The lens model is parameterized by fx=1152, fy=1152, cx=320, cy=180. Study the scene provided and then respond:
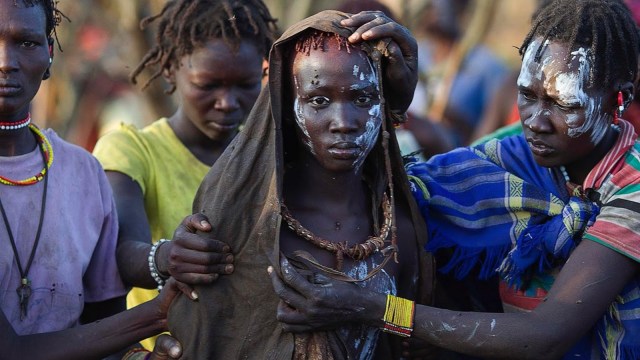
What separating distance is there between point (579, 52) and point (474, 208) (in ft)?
2.41

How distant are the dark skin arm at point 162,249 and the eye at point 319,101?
22.1 inches

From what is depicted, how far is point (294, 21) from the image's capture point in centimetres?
889

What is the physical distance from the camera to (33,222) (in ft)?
13.9

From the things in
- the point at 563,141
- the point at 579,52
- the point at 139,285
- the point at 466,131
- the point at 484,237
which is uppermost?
the point at 579,52

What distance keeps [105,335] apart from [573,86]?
6.43 feet

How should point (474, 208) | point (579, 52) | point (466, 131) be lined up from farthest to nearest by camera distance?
point (466, 131) < point (474, 208) < point (579, 52)

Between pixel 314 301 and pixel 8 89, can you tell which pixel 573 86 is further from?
pixel 8 89

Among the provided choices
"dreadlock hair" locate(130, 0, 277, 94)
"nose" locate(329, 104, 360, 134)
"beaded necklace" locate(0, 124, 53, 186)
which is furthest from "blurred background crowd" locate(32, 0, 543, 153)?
"beaded necklace" locate(0, 124, 53, 186)

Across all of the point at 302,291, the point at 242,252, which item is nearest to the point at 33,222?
the point at 242,252

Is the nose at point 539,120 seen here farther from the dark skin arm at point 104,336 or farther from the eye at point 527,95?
the dark skin arm at point 104,336

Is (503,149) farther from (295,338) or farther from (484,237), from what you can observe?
(295,338)

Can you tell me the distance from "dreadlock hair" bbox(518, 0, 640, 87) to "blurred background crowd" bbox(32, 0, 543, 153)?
8.00 ft

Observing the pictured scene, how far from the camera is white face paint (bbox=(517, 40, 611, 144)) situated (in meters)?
4.22

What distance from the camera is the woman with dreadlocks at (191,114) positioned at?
5098 mm
